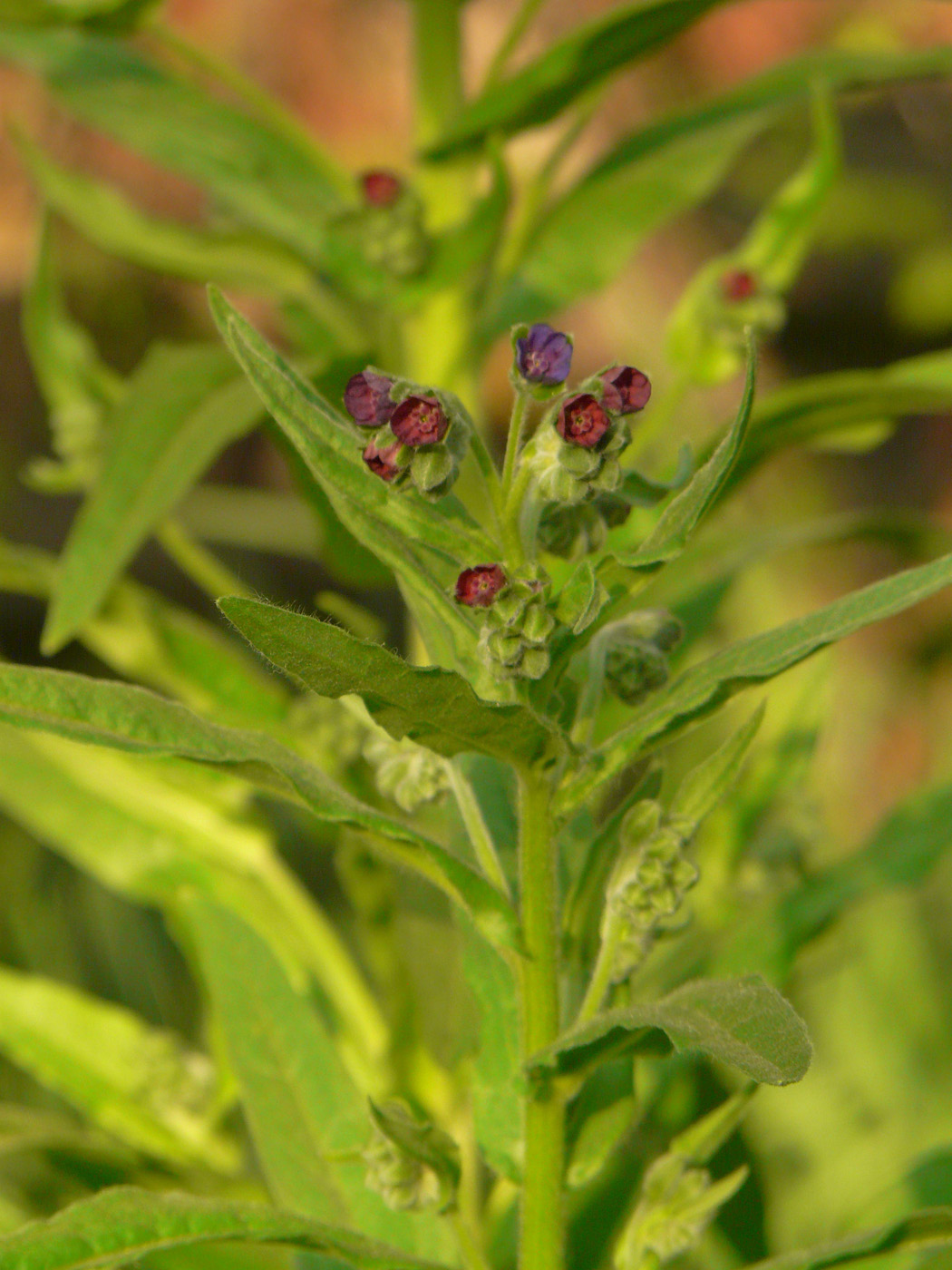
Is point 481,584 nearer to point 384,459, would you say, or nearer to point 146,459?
point 384,459

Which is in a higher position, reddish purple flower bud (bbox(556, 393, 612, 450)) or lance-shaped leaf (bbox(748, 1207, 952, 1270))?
reddish purple flower bud (bbox(556, 393, 612, 450))

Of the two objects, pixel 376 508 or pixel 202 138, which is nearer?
pixel 376 508

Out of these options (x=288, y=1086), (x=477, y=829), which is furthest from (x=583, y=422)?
(x=288, y=1086)

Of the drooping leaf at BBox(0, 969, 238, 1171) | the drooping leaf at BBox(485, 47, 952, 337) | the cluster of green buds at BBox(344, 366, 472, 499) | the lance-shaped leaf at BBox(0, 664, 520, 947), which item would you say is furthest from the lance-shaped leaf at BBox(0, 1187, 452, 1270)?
the drooping leaf at BBox(485, 47, 952, 337)

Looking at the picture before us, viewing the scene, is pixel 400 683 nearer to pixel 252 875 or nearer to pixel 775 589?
pixel 252 875

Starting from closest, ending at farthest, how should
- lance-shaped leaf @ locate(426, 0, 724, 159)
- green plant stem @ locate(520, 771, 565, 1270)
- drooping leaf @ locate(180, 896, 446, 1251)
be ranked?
green plant stem @ locate(520, 771, 565, 1270) < drooping leaf @ locate(180, 896, 446, 1251) < lance-shaped leaf @ locate(426, 0, 724, 159)

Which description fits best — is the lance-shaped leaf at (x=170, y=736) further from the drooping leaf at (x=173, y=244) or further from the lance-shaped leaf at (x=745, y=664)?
the drooping leaf at (x=173, y=244)

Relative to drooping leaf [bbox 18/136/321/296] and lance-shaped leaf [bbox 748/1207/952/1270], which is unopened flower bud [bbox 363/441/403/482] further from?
drooping leaf [bbox 18/136/321/296]

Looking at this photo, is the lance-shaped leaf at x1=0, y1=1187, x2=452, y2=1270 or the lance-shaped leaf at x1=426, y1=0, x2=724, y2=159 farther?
the lance-shaped leaf at x1=426, y1=0, x2=724, y2=159
